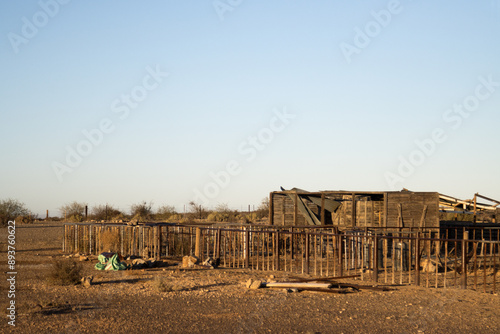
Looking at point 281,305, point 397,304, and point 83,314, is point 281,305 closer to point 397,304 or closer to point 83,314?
point 397,304

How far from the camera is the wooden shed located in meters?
22.7

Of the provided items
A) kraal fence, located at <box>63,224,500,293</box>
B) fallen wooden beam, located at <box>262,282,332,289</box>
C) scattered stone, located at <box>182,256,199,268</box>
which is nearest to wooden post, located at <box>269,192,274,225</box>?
kraal fence, located at <box>63,224,500,293</box>

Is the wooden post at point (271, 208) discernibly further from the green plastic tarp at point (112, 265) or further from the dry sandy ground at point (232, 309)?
the dry sandy ground at point (232, 309)

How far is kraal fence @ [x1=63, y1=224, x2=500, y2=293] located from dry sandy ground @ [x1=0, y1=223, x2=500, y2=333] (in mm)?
2667

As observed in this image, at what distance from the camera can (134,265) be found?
1791 centimetres

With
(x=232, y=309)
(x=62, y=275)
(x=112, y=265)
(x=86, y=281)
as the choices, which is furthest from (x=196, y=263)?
(x=232, y=309)

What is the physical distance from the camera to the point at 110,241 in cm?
2305

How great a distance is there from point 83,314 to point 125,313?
774 millimetres

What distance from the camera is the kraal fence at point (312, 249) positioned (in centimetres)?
→ 1558

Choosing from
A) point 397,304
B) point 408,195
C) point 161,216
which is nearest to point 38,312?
point 397,304

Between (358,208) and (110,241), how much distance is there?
1108 cm

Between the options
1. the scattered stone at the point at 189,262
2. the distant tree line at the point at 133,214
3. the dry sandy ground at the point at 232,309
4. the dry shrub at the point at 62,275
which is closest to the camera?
the dry sandy ground at the point at 232,309

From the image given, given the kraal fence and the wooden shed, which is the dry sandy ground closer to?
the kraal fence

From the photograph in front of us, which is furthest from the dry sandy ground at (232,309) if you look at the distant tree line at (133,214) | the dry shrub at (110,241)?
the distant tree line at (133,214)
